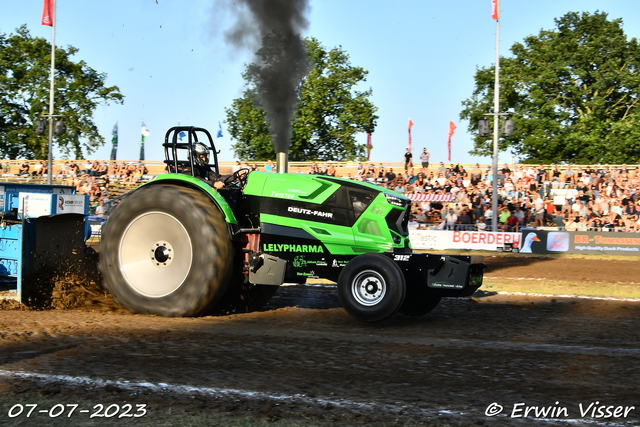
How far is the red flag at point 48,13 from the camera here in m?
27.7

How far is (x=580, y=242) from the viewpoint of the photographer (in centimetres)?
1925

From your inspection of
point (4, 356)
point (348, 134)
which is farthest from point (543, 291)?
point (348, 134)

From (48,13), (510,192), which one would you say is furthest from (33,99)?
(510,192)

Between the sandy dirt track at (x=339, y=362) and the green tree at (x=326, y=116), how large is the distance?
32363 millimetres

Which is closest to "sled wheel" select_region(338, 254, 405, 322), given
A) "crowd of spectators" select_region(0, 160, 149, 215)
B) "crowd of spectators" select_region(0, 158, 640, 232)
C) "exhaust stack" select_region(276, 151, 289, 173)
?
"exhaust stack" select_region(276, 151, 289, 173)

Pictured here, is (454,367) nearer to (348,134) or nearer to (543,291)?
(543,291)

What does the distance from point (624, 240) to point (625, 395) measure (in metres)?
16.2

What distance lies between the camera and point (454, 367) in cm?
502

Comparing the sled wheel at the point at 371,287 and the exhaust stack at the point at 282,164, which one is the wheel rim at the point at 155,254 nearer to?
the exhaust stack at the point at 282,164

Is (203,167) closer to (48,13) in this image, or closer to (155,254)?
(155,254)

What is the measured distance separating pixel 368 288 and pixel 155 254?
2360mm

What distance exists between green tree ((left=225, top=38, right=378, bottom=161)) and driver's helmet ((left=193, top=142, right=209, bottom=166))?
31.4 m

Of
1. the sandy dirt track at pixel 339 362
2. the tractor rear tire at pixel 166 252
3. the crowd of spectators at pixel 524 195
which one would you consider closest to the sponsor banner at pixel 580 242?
the crowd of spectators at pixel 524 195

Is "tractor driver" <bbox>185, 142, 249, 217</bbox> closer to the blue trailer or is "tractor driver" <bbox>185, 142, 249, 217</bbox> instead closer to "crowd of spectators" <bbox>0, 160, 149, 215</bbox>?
the blue trailer
